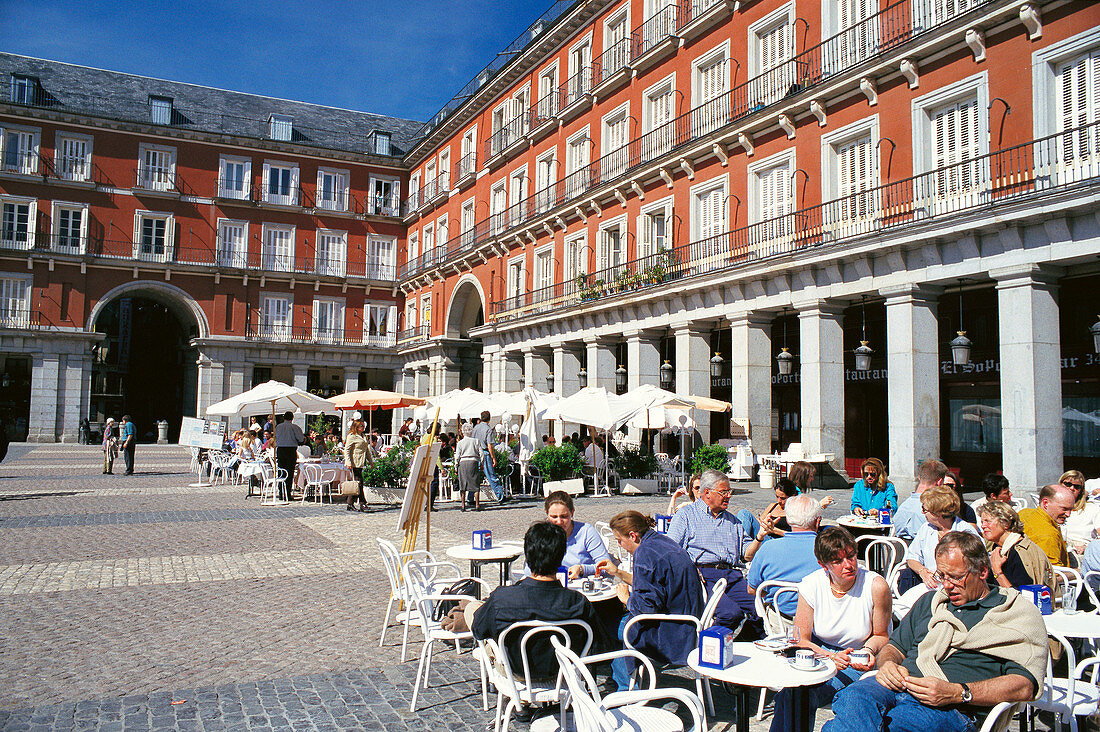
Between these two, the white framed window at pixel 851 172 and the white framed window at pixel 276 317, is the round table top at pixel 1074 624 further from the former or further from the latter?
the white framed window at pixel 276 317

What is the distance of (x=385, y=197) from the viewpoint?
154 feet

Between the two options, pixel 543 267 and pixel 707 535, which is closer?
pixel 707 535

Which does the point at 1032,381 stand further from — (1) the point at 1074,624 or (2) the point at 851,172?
(1) the point at 1074,624

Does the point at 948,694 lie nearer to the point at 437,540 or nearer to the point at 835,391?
the point at 437,540

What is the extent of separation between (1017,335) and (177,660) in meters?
13.8

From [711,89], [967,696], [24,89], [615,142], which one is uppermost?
[24,89]

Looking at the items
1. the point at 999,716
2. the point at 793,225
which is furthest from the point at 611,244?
the point at 999,716

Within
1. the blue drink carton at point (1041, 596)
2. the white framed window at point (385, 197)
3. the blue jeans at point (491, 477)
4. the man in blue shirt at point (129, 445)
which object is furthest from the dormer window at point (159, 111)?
the blue drink carton at point (1041, 596)

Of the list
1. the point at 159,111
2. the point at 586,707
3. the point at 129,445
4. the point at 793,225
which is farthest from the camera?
the point at 159,111

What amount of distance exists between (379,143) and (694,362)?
32.8 metres

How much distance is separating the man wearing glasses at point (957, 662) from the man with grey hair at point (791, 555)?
4.03 feet

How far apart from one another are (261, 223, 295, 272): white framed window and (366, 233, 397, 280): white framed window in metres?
4.51

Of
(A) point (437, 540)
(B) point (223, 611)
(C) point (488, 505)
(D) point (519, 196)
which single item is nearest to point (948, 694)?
(B) point (223, 611)

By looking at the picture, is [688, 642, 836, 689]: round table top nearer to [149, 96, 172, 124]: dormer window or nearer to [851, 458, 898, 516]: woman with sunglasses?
[851, 458, 898, 516]: woman with sunglasses
